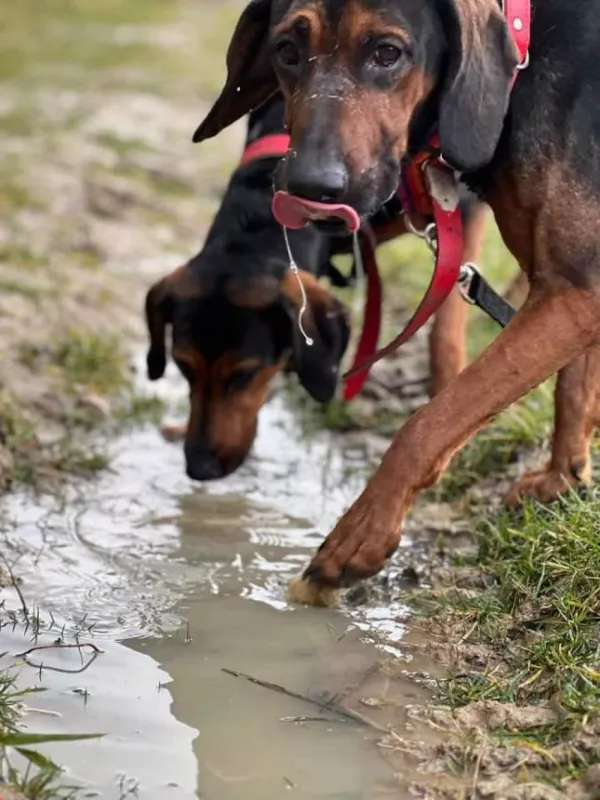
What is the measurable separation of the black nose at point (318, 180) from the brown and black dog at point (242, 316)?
4.98 feet

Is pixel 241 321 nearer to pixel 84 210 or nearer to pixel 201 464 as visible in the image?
pixel 201 464

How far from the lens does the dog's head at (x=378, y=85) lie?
A: 339 centimetres

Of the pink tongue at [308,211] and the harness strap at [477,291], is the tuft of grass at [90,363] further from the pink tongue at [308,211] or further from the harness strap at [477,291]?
the pink tongue at [308,211]

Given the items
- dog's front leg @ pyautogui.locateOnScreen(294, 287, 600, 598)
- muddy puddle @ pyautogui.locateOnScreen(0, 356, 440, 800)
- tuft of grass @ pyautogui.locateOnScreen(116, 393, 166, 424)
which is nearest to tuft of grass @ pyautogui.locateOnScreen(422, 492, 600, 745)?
muddy puddle @ pyautogui.locateOnScreen(0, 356, 440, 800)

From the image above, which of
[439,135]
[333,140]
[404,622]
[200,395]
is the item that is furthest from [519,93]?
[200,395]

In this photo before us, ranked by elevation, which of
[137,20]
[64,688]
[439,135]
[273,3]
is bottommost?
[137,20]

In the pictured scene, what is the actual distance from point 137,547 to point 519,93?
6.24 feet

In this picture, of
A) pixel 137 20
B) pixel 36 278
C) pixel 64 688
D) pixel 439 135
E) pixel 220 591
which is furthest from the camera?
pixel 137 20

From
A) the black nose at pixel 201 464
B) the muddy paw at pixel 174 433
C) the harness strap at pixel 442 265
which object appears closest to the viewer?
the harness strap at pixel 442 265

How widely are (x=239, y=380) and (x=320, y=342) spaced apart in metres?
0.34

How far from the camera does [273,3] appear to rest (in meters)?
3.90

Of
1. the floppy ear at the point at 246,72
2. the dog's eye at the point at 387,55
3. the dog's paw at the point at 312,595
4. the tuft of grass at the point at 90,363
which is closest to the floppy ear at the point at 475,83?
the dog's eye at the point at 387,55

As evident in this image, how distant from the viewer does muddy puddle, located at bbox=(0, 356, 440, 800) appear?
297 centimetres

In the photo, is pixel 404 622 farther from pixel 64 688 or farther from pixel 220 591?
pixel 64 688
